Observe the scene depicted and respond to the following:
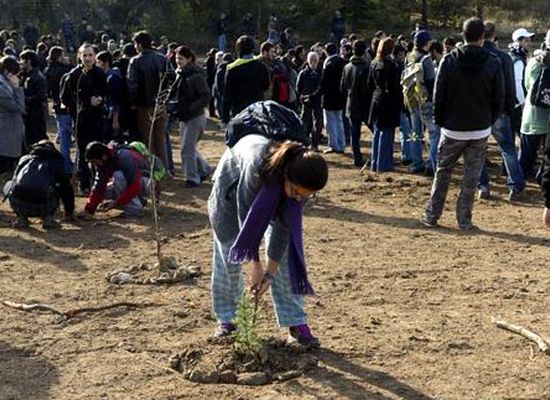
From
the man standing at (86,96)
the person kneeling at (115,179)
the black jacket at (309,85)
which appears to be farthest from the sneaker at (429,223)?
the black jacket at (309,85)

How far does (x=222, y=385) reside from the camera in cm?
542

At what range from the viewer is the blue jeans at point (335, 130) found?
14.0 meters

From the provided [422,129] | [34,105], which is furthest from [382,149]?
[34,105]

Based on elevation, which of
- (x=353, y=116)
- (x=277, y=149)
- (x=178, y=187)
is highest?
(x=277, y=149)

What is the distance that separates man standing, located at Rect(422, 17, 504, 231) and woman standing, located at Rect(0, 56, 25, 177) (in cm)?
468

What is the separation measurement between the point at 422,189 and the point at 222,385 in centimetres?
639

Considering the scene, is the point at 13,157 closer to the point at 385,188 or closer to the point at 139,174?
the point at 139,174

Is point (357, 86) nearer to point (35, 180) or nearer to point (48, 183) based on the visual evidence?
point (48, 183)

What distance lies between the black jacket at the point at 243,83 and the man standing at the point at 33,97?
2.48 meters

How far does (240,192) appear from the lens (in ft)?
17.0

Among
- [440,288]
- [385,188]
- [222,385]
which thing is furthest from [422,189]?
[222,385]

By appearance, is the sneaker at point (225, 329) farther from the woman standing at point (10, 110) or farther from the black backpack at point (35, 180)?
the woman standing at point (10, 110)

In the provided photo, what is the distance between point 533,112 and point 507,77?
42.3 inches

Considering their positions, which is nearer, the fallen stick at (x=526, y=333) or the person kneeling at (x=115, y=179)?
the fallen stick at (x=526, y=333)
